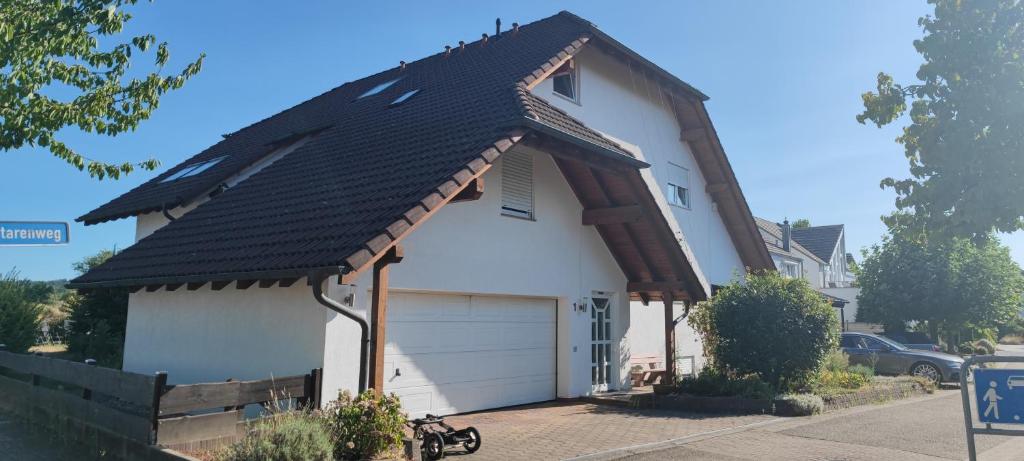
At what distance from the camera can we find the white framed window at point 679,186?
19.1 metres

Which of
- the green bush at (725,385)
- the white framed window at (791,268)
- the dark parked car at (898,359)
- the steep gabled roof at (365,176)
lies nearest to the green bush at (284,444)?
the steep gabled roof at (365,176)

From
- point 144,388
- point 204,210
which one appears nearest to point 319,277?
point 144,388

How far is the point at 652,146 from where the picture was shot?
18484mm

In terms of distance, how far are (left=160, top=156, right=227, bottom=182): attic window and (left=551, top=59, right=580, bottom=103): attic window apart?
8.88m

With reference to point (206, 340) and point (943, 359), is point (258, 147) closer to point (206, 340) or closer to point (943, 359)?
point (206, 340)

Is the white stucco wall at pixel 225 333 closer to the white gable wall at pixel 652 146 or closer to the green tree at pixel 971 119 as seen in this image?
the white gable wall at pixel 652 146

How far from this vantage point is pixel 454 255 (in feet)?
36.2

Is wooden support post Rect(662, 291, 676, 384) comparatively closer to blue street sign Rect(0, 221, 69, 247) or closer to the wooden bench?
the wooden bench

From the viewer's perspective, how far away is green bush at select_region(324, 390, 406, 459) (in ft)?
22.4

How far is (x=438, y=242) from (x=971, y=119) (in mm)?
7933

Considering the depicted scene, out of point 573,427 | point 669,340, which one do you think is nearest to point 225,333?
point 573,427

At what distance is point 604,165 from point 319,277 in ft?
19.3

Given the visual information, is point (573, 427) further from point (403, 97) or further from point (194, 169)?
point (194, 169)

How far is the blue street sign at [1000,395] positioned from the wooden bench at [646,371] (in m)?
9.50
